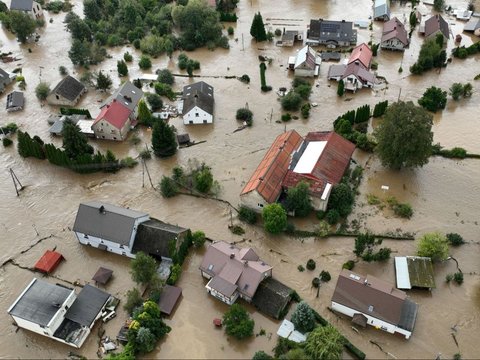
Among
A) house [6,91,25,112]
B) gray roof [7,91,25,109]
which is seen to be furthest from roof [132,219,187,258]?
gray roof [7,91,25,109]

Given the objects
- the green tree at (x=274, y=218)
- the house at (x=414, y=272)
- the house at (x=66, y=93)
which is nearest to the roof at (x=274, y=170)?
the green tree at (x=274, y=218)

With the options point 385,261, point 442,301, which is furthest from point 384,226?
point 442,301

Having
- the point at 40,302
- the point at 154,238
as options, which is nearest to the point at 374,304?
the point at 154,238

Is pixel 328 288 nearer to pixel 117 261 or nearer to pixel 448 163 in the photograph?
pixel 117 261

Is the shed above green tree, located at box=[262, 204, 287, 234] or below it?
below

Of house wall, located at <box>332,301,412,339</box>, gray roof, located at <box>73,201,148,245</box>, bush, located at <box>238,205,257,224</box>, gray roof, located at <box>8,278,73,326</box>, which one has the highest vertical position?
gray roof, located at <box>73,201,148,245</box>

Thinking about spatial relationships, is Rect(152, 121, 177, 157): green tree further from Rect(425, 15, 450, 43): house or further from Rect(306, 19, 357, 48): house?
Rect(425, 15, 450, 43): house
